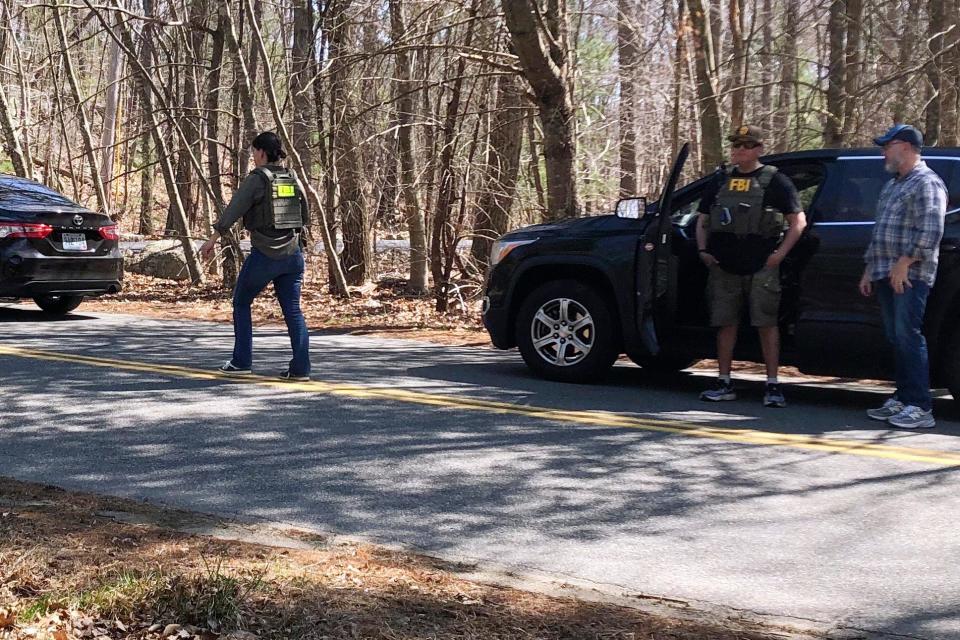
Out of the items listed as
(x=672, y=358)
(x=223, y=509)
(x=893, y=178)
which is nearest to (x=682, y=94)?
(x=672, y=358)

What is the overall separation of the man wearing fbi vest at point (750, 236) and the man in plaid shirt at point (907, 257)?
63 centimetres

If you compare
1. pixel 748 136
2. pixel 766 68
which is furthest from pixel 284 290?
pixel 766 68

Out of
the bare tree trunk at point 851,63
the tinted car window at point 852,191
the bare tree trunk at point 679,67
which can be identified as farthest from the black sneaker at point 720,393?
the bare tree trunk at point 679,67

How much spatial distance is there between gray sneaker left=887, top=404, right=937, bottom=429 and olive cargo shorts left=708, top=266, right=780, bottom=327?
1.07m

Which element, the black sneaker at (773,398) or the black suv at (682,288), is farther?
the black sneaker at (773,398)

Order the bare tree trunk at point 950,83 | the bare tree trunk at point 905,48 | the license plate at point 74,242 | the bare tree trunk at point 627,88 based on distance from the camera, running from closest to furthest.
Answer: the license plate at point 74,242
the bare tree trunk at point 950,83
the bare tree trunk at point 905,48
the bare tree trunk at point 627,88

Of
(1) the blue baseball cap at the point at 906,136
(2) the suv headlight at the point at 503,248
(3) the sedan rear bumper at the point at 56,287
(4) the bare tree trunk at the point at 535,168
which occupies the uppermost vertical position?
(4) the bare tree trunk at the point at 535,168

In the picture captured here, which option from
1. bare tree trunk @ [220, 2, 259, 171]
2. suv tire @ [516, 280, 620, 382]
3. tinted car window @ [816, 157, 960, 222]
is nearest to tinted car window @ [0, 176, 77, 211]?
bare tree trunk @ [220, 2, 259, 171]

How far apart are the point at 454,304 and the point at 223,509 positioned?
34.2 ft

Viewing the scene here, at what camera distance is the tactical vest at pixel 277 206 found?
8.56 m

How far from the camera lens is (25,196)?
43.3 ft

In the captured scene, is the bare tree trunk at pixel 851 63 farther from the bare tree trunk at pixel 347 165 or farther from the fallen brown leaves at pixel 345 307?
the bare tree trunk at pixel 347 165

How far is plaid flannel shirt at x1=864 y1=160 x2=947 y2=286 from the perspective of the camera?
22.8ft

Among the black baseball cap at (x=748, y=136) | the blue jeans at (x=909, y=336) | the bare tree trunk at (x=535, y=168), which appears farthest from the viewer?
the bare tree trunk at (x=535, y=168)
